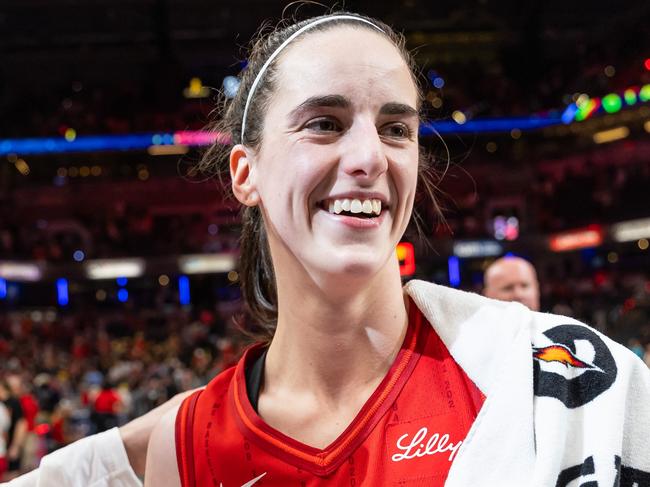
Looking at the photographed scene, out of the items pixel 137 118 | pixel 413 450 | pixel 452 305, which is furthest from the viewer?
pixel 137 118

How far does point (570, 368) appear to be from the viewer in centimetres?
143

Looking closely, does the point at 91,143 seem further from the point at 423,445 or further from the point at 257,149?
the point at 423,445

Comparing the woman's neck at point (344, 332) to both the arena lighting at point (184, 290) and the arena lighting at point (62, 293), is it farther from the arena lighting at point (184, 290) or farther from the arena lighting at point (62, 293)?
the arena lighting at point (184, 290)

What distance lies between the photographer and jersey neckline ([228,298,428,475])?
63.0 inches

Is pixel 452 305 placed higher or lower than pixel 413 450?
higher

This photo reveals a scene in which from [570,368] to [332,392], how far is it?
501 millimetres

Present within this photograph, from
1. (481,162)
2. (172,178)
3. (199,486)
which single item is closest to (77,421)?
(199,486)

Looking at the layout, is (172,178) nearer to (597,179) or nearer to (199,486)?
(597,179)

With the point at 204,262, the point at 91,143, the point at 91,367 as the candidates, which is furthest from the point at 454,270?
the point at 91,367

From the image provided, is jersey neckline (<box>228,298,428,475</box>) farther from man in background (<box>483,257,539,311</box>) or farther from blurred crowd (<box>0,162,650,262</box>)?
blurred crowd (<box>0,162,650,262</box>)

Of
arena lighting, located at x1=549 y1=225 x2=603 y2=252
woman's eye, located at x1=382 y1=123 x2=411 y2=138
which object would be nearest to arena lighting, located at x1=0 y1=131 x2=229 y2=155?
arena lighting, located at x1=549 y1=225 x2=603 y2=252

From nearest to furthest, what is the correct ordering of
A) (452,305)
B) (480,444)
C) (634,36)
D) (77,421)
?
1. (480,444)
2. (452,305)
3. (77,421)
4. (634,36)

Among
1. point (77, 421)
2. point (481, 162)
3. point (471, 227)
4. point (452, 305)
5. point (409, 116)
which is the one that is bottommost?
point (77, 421)

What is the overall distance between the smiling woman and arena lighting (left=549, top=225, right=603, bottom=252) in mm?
18988
